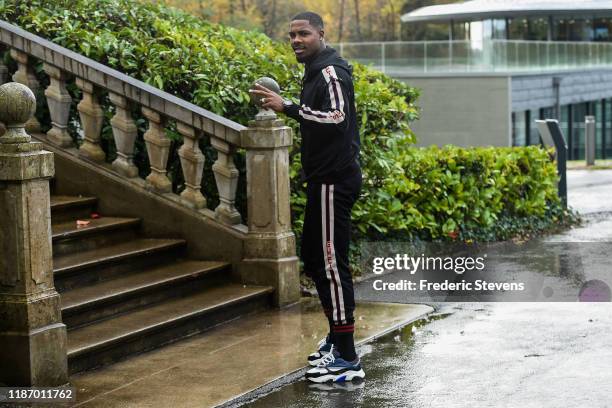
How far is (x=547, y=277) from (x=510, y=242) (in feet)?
7.99

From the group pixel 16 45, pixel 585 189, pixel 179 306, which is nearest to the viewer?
pixel 179 306

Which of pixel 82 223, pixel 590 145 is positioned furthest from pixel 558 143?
pixel 590 145

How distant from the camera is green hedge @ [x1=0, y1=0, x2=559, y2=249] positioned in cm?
1030

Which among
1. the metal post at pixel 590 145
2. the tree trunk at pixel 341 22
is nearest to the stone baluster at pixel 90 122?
the metal post at pixel 590 145

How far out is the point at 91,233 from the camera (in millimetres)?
9102

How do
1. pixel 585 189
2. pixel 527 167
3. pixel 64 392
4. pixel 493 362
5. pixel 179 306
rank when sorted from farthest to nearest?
pixel 585 189, pixel 527 167, pixel 179 306, pixel 493 362, pixel 64 392

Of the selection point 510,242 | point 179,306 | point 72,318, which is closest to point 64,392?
point 72,318

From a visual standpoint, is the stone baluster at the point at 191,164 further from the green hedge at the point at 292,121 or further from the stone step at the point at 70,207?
the stone step at the point at 70,207

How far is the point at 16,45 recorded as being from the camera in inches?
390

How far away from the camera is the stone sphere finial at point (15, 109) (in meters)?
6.93

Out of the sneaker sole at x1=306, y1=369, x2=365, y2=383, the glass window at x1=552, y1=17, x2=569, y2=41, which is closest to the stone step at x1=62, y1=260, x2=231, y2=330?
the sneaker sole at x1=306, y1=369, x2=365, y2=383

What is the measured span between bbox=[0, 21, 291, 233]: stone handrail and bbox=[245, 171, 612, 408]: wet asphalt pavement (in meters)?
1.37

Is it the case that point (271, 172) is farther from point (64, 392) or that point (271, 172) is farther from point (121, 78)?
point (64, 392)

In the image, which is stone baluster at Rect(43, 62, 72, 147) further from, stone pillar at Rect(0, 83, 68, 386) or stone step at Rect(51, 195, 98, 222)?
stone pillar at Rect(0, 83, 68, 386)
